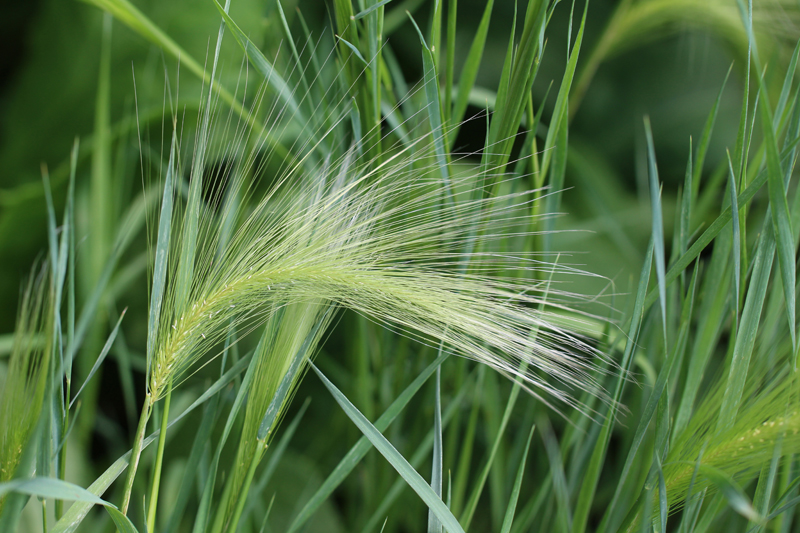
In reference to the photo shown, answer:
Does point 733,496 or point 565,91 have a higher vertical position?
point 565,91

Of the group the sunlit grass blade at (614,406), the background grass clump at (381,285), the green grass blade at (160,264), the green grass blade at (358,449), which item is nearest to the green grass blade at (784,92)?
the background grass clump at (381,285)

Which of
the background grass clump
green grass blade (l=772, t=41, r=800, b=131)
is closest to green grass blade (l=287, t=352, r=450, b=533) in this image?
the background grass clump

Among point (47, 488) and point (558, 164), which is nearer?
point (47, 488)

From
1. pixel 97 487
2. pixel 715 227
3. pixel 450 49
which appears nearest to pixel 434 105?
pixel 450 49

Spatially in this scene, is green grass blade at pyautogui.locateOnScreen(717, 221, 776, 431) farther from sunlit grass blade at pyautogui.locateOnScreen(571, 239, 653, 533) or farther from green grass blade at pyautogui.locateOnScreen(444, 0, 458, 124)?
green grass blade at pyautogui.locateOnScreen(444, 0, 458, 124)

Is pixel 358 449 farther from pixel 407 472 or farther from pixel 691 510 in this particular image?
pixel 691 510

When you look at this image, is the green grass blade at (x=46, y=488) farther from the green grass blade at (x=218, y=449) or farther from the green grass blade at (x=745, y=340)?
the green grass blade at (x=745, y=340)

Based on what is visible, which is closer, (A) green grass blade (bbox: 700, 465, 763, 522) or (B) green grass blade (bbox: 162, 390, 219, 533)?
(A) green grass blade (bbox: 700, 465, 763, 522)

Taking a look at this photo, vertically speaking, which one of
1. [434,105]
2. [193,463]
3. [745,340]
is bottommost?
[193,463]
